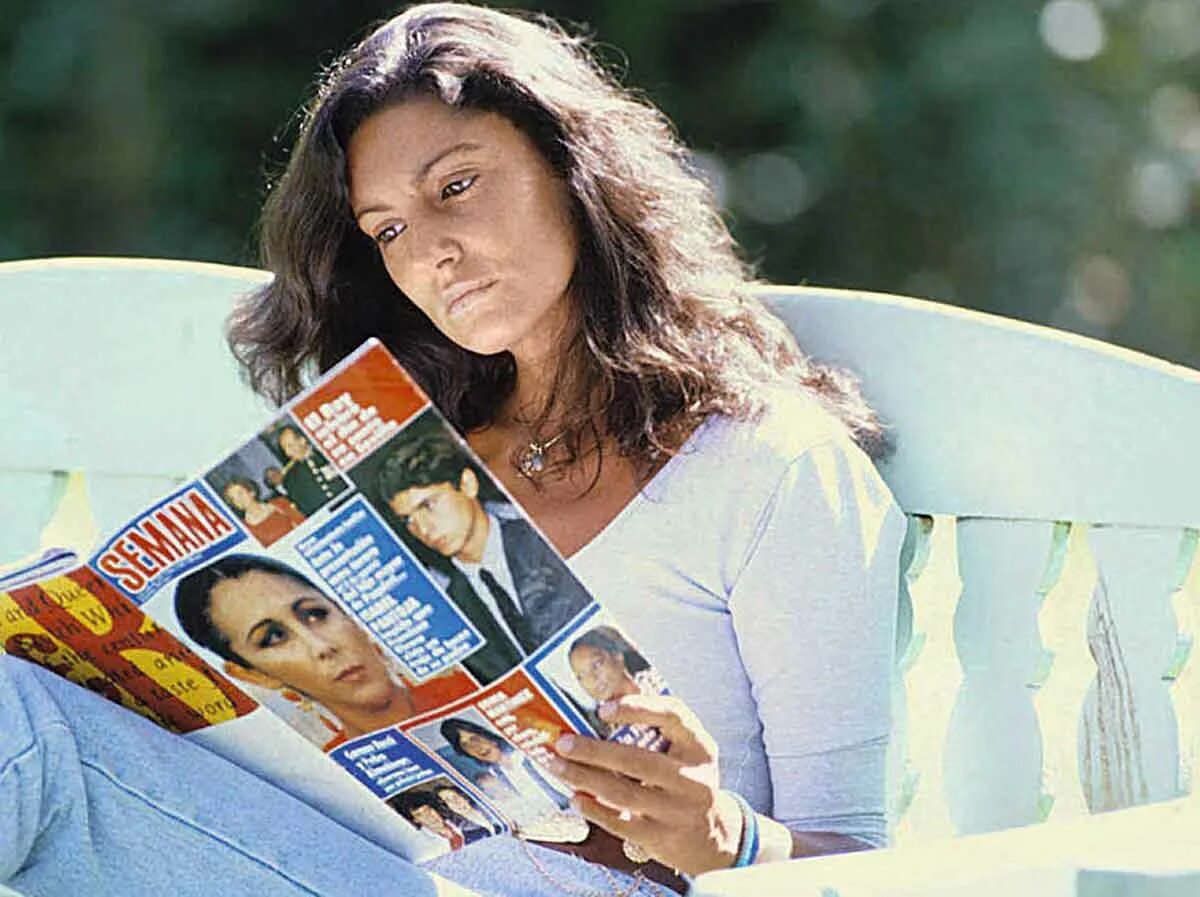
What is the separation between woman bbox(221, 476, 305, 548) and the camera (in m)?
1.23

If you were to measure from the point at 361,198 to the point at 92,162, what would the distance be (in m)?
2.15

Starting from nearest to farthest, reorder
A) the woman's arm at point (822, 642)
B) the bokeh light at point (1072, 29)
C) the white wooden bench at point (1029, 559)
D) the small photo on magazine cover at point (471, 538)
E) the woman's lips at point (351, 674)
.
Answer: the small photo on magazine cover at point (471, 538)
the woman's lips at point (351, 674)
the woman's arm at point (822, 642)
the white wooden bench at point (1029, 559)
the bokeh light at point (1072, 29)

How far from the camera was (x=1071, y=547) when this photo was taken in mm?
1574

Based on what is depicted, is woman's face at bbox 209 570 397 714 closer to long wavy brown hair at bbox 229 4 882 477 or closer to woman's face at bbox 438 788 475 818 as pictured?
woman's face at bbox 438 788 475 818

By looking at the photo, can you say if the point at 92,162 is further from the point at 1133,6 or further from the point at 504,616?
the point at 504,616

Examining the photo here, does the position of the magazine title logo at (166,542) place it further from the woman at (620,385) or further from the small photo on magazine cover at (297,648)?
the woman at (620,385)

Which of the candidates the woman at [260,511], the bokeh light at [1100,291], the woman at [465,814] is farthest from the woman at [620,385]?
the bokeh light at [1100,291]

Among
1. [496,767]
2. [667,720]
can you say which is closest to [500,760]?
[496,767]

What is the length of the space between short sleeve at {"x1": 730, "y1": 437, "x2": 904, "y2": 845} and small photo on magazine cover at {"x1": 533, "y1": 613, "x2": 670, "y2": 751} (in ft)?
0.75

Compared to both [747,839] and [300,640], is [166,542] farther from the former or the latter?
[747,839]

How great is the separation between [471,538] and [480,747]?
15 centimetres

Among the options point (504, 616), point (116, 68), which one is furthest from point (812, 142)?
point (504, 616)

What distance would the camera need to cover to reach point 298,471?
1217mm

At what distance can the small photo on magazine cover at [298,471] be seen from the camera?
1205 millimetres
